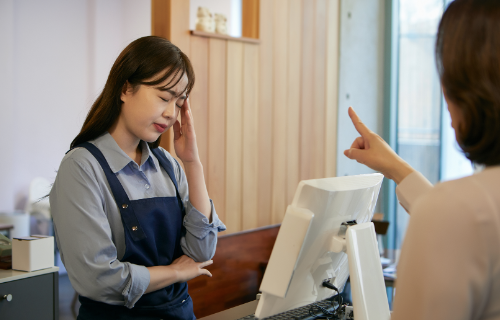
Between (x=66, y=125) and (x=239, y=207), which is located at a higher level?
(x=66, y=125)

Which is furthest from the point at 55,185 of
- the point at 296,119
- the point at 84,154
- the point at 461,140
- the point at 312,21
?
the point at 312,21

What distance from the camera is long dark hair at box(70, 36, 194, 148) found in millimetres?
1503

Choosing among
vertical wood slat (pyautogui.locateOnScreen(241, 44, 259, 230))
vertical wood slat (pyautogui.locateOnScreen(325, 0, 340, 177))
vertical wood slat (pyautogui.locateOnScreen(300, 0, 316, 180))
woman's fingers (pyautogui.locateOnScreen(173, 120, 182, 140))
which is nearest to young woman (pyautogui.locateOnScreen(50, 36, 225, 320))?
woman's fingers (pyautogui.locateOnScreen(173, 120, 182, 140))

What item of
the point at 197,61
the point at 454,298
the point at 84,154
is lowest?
the point at 454,298

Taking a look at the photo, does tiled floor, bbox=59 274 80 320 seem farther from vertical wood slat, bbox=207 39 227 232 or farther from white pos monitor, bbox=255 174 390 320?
white pos monitor, bbox=255 174 390 320

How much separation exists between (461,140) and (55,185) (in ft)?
3.95

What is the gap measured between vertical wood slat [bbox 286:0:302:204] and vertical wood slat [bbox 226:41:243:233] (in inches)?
20.2

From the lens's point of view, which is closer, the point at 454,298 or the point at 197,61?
the point at 454,298

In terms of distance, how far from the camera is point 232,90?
3.11 metres

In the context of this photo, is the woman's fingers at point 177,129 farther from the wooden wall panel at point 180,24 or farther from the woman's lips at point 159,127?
the wooden wall panel at point 180,24

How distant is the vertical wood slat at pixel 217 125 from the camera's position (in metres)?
2.97

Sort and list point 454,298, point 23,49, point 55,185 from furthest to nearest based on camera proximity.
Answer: point 23,49
point 55,185
point 454,298

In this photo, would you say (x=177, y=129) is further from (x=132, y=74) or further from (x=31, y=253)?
(x=31, y=253)

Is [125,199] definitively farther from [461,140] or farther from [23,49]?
[23,49]
